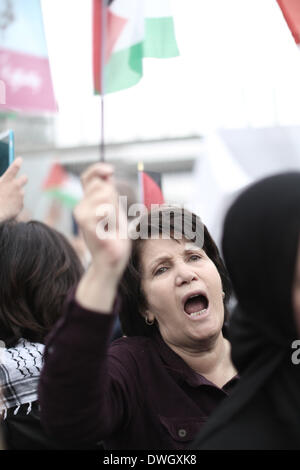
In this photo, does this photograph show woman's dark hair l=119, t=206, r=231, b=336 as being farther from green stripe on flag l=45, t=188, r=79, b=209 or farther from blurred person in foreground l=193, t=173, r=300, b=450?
green stripe on flag l=45, t=188, r=79, b=209

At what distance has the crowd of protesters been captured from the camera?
1.32 meters

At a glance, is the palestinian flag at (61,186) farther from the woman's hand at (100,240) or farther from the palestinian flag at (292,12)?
the woman's hand at (100,240)

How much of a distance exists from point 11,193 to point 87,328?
92 centimetres

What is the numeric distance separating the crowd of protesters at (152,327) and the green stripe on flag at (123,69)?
52 centimetres

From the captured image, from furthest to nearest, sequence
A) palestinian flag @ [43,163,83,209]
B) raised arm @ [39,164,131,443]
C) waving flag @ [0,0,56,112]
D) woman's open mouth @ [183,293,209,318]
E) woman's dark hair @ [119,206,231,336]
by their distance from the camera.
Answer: palestinian flag @ [43,163,83,209]
waving flag @ [0,0,56,112]
woman's dark hair @ [119,206,231,336]
woman's open mouth @ [183,293,209,318]
raised arm @ [39,164,131,443]

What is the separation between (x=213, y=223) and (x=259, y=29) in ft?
3.06

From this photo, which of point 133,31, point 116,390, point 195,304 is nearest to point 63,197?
point 133,31

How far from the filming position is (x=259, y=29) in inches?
97.5

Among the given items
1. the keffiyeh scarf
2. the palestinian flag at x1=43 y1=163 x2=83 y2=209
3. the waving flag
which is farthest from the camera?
the palestinian flag at x1=43 y1=163 x2=83 y2=209

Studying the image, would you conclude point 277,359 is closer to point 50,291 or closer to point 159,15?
point 50,291

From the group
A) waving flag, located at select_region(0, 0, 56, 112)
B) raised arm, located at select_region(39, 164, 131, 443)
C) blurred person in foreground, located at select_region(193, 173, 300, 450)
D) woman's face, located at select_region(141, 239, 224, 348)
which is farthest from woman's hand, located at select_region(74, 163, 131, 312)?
waving flag, located at select_region(0, 0, 56, 112)

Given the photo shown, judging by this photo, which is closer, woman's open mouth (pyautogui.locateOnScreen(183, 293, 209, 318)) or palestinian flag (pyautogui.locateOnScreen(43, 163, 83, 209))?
woman's open mouth (pyautogui.locateOnScreen(183, 293, 209, 318))

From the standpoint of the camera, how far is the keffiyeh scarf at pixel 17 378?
6.40 feet

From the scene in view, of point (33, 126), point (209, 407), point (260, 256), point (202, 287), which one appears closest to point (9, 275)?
point (202, 287)
